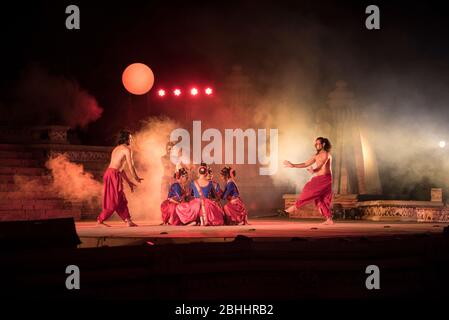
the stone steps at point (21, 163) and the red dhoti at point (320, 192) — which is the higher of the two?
the stone steps at point (21, 163)

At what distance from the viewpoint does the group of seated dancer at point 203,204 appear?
58.7 feet

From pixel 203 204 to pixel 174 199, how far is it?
786 millimetres

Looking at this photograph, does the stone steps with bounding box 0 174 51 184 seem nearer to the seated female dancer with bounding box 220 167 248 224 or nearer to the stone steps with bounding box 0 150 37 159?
the stone steps with bounding box 0 150 37 159

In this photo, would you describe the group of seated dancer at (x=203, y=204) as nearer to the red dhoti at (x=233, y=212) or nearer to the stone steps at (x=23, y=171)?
the red dhoti at (x=233, y=212)

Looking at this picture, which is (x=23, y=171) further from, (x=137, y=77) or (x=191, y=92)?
(x=191, y=92)

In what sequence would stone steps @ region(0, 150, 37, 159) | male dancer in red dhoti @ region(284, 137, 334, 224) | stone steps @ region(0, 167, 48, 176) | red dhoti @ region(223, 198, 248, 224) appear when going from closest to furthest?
male dancer in red dhoti @ region(284, 137, 334, 224) < red dhoti @ region(223, 198, 248, 224) < stone steps @ region(0, 167, 48, 176) < stone steps @ region(0, 150, 37, 159)

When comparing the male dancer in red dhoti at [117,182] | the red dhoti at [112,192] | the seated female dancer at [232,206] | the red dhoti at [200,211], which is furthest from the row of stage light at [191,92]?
the red dhoti at [112,192]

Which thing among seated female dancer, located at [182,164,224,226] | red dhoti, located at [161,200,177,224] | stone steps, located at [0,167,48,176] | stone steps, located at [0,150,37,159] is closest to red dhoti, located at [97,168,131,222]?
red dhoti, located at [161,200,177,224]

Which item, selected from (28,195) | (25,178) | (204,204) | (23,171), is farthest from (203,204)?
(23,171)

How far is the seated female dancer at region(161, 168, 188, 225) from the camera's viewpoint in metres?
18.2

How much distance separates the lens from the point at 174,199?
1833cm

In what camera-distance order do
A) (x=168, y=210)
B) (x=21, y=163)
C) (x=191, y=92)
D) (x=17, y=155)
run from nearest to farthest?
(x=168, y=210) < (x=21, y=163) < (x=17, y=155) < (x=191, y=92)
